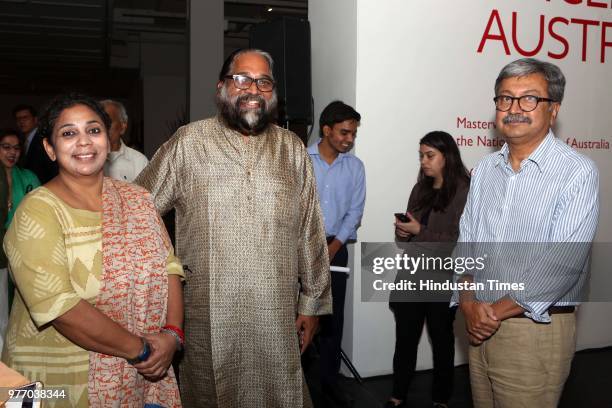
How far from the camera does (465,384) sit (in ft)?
13.3

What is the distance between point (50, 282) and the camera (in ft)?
5.15

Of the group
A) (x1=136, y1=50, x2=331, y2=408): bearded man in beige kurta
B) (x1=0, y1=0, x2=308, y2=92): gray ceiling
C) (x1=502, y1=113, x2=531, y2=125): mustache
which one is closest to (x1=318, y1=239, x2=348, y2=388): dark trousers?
(x1=136, y1=50, x2=331, y2=408): bearded man in beige kurta

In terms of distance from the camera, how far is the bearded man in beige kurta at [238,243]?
216 centimetres

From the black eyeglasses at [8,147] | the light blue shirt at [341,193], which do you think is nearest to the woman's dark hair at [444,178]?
the light blue shirt at [341,193]

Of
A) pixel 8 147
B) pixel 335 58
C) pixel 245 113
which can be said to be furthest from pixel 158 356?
pixel 335 58

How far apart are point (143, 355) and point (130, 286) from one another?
0.21m

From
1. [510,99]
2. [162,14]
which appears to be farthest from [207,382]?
[162,14]

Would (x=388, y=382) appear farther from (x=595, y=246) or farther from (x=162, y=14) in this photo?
(x=162, y=14)

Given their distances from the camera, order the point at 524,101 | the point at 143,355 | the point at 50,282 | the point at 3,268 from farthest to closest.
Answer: the point at 3,268
the point at 524,101
the point at 143,355
the point at 50,282

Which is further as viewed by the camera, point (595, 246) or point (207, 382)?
point (595, 246)

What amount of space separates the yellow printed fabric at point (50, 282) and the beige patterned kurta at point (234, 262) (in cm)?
54

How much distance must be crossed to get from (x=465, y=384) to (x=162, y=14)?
8.15 m

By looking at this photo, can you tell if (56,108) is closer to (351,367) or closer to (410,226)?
(410,226)

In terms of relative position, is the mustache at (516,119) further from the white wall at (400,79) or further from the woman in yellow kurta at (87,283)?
the white wall at (400,79)
